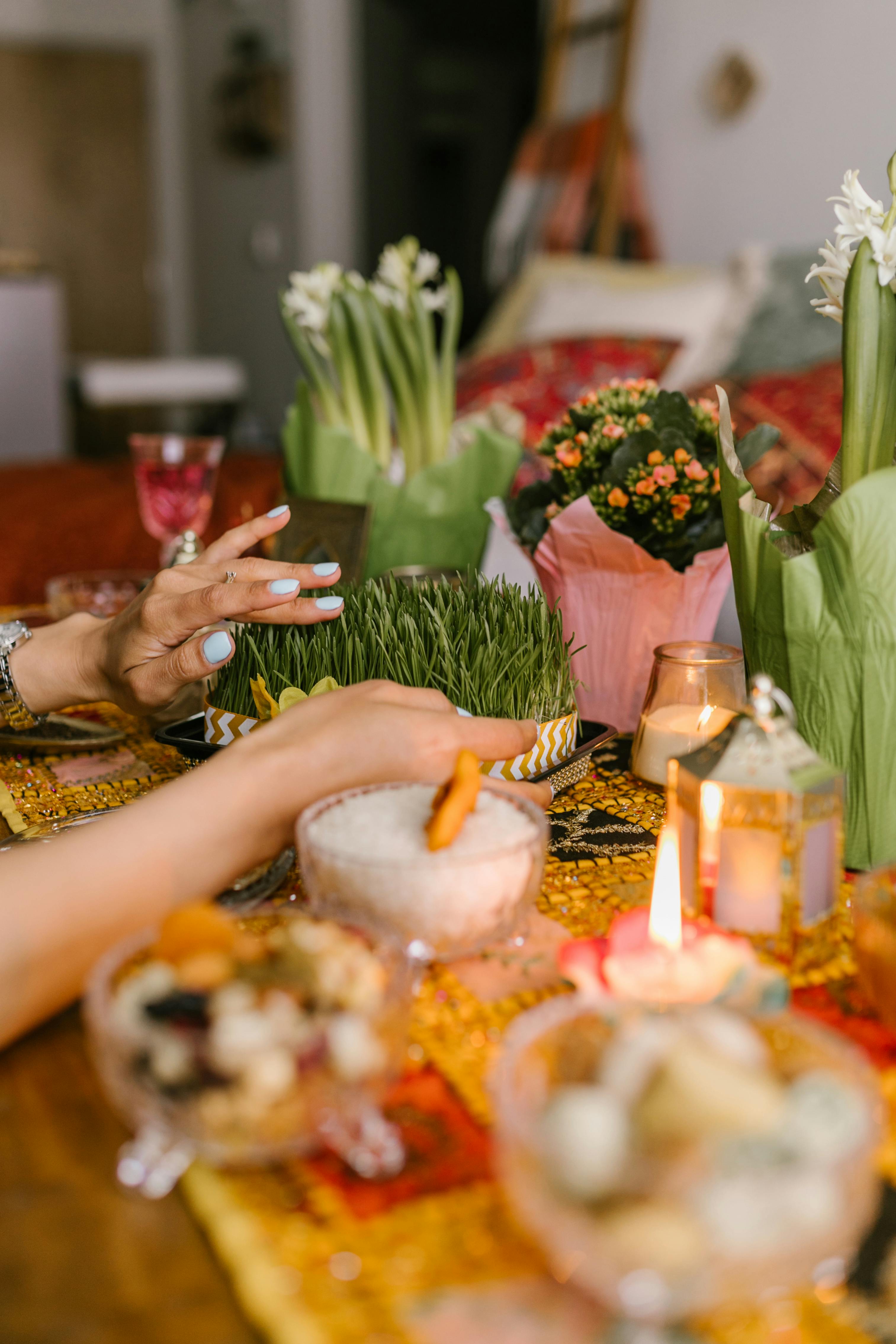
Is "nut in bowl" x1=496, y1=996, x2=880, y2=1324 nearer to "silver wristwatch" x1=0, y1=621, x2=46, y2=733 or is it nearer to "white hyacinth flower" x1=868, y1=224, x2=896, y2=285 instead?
"white hyacinth flower" x1=868, y1=224, x2=896, y2=285

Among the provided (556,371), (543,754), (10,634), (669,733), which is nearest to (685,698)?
(669,733)

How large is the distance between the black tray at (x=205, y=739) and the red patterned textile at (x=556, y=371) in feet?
5.39

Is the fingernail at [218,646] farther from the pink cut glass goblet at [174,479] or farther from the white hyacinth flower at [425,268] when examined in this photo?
the white hyacinth flower at [425,268]

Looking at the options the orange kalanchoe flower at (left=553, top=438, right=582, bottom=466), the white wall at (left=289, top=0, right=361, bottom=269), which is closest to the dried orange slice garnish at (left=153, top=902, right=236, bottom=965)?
the orange kalanchoe flower at (left=553, top=438, right=582, bottom=466)

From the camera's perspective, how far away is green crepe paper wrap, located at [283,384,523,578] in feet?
4.12

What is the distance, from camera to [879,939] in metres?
→ 0.51

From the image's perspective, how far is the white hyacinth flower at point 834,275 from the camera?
749 mm

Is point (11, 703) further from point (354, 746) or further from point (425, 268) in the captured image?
point (425, 268)

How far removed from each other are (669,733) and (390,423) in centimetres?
78

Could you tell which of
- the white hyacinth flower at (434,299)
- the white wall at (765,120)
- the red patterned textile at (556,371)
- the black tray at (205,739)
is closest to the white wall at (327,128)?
the white wall at (765,120)

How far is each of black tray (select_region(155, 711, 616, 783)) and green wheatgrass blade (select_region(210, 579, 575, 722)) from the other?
31mm

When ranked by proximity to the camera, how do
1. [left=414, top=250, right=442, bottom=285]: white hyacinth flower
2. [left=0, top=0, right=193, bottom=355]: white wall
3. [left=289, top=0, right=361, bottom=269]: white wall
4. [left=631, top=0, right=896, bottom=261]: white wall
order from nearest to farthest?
[left=414, top=250, right=442, bottom=285]: white hyacinth flower, [left=631, top=0, right=896, bottom=261]: white wall, [left=289, top=0, right=361, bottom=269]: white wall, [left=0, top=0, right=193, bottom=355]: white wall

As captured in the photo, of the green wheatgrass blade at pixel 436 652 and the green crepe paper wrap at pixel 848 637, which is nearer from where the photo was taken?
the green crepe paper wrap at pixel 848 637

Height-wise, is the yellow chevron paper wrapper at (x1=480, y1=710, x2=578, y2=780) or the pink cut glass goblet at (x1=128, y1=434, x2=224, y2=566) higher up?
the pink cut glass goblet at (x1=128, y1=434, x2=224, y2=566)
